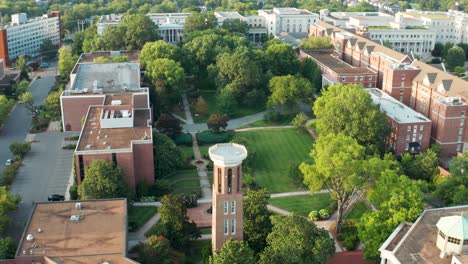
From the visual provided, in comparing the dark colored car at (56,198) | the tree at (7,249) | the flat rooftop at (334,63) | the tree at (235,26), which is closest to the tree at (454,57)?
the flat rooftop at (334,63)

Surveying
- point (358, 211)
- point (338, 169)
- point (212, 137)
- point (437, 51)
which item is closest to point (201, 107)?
point (212, 137)

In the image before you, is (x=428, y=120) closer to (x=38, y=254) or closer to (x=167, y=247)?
(x=167, y=247)

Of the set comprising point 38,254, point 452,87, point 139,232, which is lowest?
point 139,232

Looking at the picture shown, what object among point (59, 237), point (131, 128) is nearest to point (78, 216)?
point (59, 237)

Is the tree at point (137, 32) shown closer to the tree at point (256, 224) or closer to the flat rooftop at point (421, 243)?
the tree at point (256, 224)

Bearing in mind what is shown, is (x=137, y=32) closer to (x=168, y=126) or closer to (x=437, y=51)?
(x=168, y=126)
